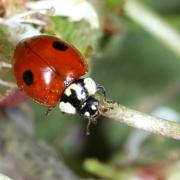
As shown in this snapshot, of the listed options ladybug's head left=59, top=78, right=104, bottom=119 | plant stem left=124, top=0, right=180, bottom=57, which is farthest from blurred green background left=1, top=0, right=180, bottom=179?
ladybug's head left=59, top=78, right=104, bottom=119

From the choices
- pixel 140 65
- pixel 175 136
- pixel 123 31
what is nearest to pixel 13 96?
pixel 175 136

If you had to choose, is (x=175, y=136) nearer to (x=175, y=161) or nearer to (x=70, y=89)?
(x=70, y=89)

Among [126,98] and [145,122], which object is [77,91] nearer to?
[145,122]

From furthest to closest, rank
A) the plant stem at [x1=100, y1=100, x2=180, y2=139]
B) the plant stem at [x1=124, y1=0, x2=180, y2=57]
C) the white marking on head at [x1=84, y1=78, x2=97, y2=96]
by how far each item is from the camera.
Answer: the plant stem at [x1=124, y1=0, x2=180, y2=57]
the white marking on head at [x1=84, y1=78, x2=97, y2=96]
the plant stem at [x1=100, y1=100, x2=180, y2=139]

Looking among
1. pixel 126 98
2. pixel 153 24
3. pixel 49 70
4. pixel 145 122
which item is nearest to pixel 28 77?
pixel 49 70

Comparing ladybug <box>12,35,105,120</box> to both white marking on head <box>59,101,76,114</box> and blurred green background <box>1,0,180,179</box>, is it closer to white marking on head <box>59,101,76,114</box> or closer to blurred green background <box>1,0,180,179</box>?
white marking on head <box>59,101,76,114</box>
